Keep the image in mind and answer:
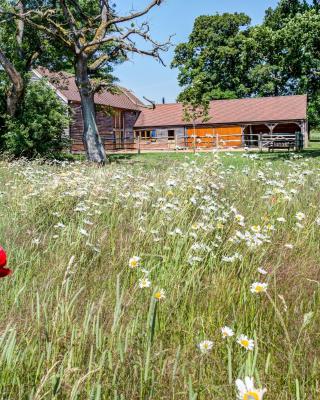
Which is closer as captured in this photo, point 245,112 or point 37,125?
point 37,125

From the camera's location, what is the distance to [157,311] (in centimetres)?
237

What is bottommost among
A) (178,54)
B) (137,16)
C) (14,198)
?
(14,198)

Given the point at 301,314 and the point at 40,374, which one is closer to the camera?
the point at 40,374

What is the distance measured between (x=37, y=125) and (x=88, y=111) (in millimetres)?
2757

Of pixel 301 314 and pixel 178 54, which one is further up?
pixel 178 54

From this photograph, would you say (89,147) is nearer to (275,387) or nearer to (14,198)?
(14,198)

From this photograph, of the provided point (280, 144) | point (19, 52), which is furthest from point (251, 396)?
point (280, 144)

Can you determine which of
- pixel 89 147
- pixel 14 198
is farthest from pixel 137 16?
pixel 14 198

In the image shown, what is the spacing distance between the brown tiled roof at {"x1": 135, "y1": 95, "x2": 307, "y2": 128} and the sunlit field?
39.3 meters

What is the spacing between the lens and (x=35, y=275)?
10.0ft

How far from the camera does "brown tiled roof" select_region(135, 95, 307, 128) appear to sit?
42000 millimetres

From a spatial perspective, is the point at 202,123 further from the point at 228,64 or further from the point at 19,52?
the point at 19,52

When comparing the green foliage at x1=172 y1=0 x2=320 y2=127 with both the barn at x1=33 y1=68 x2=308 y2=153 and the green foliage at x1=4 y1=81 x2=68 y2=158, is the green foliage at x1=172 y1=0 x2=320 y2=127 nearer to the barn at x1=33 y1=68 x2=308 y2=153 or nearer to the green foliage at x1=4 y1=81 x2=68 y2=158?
the barn at x1=33 y1=68 x2=308 y2=153

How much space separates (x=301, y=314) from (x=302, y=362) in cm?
47
